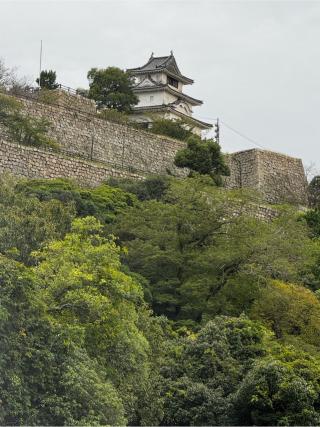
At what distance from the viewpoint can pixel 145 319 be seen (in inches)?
720

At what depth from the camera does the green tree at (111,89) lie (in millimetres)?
42750

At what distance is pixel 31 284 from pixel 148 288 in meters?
8.93

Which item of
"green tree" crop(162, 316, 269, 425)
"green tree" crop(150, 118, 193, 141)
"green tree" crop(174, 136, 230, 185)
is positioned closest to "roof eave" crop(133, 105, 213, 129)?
"green tree" crop(150, 118, 193, 141)

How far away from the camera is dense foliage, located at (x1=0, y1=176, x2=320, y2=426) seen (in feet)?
44.9

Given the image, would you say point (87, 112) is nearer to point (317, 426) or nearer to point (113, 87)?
point (113, 87)

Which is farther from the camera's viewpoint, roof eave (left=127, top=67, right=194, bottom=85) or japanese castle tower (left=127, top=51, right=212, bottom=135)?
roof eave (left=127, top=67, right=194, bottom=85)

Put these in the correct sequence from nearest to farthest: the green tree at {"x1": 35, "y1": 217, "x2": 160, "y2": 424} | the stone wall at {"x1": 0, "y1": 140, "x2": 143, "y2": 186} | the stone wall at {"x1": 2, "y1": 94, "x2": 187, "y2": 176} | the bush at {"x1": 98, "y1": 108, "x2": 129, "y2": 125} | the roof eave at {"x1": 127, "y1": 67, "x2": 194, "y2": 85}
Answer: the green tree at {"x1": 35, "y1": 217, "x2": 160, "y2": 424}
the stone wall at {"x1": 0, "y1": 140, "x2": 143, "y2": 186}
the stone wall at {"x1": 2, "y1": 94, "x2": 187, "y2": 176}
the bush at {"x1": 98, "y1": 108, "x2": 129, "y2": 125}
the roof eave at {"x1": 127, "y1": 67, "x2": 194, "y2": 85}

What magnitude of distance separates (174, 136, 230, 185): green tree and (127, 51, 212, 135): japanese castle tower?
8450 mm

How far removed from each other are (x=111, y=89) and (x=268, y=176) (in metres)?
7.30

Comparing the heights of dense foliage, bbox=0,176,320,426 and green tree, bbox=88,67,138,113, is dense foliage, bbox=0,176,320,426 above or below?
below

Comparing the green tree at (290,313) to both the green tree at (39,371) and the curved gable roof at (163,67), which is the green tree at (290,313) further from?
the curved gable roof at (163,67)

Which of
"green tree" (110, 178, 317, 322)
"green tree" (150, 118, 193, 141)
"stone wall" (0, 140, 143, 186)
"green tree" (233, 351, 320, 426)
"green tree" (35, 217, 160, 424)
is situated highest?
"green tree" (150, 118, 193, 141)

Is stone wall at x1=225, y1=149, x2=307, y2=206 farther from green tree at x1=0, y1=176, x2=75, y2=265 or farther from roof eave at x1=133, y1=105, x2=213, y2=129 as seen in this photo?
green tree at x1=0, y1=176, x2=75, y2=265

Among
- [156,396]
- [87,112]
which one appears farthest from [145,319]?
[87,112]
